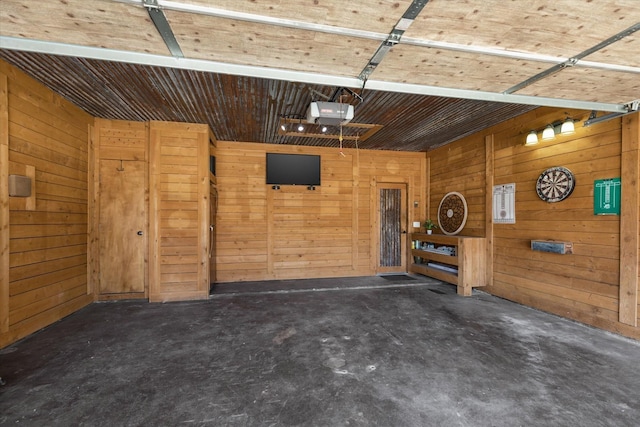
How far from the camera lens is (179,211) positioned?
4.24 meters

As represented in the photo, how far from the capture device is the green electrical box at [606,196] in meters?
2.92

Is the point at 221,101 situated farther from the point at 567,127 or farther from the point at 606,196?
the point at 606,196

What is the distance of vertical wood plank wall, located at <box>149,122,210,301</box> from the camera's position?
13.6 ft

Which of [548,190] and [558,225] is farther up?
[548,190]

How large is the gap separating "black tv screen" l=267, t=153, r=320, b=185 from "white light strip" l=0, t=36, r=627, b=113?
3392mm

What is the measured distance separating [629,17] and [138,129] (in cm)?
530

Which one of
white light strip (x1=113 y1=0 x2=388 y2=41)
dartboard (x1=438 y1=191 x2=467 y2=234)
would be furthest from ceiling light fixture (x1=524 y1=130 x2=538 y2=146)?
white light strip (x1=113 y1=0 x2=388 y2=41)

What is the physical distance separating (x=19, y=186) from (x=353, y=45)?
3494mm

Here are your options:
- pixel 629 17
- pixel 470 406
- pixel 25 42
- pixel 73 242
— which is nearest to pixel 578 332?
pixel 470 406

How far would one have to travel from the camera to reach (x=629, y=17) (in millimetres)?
1476

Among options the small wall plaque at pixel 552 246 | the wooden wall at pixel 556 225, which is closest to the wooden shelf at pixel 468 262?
the wooden wall at pixel 556 225

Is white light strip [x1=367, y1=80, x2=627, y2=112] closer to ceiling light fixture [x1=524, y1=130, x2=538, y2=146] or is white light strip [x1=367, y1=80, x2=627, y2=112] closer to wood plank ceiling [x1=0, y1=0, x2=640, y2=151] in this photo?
wood plank ceiling [x1=0, y1=0, x2=640, y2=151]

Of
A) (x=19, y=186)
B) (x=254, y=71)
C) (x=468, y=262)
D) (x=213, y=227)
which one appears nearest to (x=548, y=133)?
(x=468, y=262)

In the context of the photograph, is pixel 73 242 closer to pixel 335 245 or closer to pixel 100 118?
pixel 100 118
